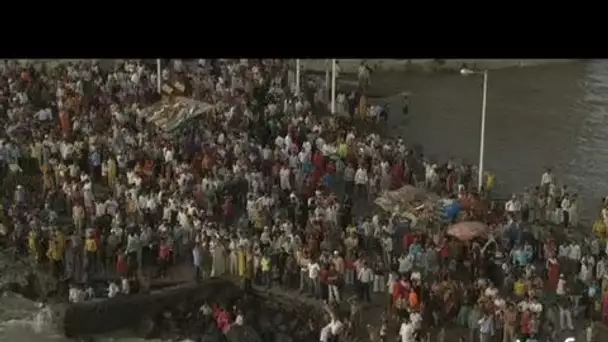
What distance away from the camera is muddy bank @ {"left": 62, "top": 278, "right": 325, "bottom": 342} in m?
6.83

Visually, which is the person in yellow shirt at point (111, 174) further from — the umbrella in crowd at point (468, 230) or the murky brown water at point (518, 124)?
the umbrella in crowd at point (468, 230)

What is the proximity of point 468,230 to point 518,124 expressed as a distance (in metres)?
1.08

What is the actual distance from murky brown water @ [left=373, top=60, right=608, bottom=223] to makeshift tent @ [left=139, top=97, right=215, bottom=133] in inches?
56.0

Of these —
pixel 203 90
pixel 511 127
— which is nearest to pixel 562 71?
pixel 511 127

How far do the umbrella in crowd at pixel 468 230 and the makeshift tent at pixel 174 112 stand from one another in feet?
7.10

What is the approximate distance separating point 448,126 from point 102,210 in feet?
9.17

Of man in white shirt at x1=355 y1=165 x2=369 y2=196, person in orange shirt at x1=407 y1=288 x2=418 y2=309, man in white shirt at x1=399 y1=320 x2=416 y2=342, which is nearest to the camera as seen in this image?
man in white shirt at x1=399 y1=320 x2=416 y2=342

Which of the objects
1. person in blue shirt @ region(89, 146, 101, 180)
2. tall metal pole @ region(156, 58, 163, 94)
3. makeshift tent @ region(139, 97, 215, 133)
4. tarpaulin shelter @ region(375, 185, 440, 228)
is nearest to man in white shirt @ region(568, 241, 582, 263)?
tarpaulin shelter @ region(375, 185, 440, 228)

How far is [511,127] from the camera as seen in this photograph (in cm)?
750

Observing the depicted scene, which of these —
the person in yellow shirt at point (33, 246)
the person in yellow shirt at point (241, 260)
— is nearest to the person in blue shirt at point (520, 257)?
the person in yellow shirt at point (241, 260)

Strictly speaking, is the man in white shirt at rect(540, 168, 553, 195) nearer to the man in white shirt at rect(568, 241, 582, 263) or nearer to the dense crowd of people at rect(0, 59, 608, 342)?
the dense crowd of people at rect(0, 59, 608, 342)

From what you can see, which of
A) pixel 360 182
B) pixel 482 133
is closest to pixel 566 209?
pixel 482 133

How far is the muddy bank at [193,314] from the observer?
683 cm
